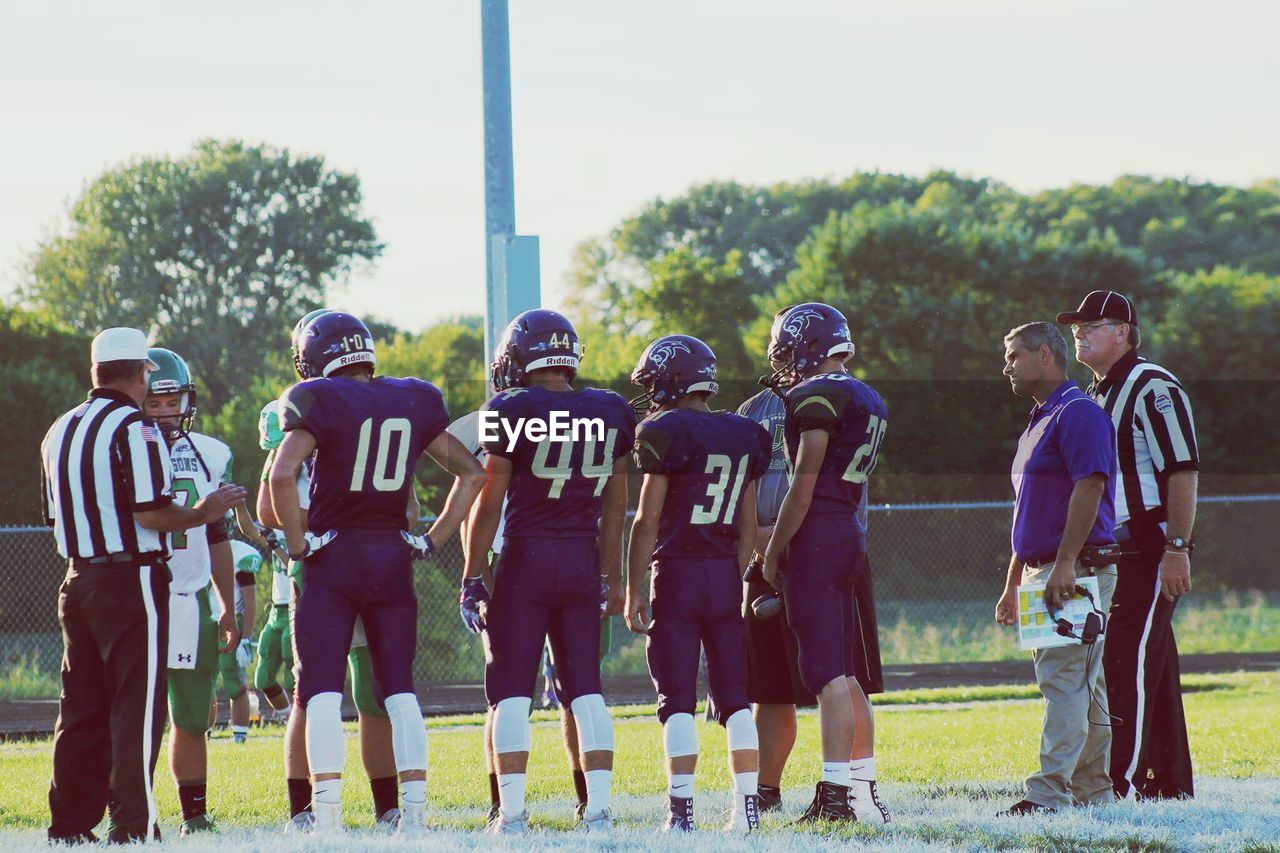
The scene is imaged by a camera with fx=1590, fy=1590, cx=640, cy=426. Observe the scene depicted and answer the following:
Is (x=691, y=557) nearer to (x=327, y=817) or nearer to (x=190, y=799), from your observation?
(x=327, y=817)

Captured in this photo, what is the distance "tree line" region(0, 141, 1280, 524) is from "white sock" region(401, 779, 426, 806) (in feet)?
57.9

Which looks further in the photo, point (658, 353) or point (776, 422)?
point (776, 422)

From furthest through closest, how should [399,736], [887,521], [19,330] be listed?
[19,330] → [887,521] → [399,736]

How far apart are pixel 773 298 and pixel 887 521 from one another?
1506 centimetres

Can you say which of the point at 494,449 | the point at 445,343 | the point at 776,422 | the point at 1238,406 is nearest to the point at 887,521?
the point at 1238,406

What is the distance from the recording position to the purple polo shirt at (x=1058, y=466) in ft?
23.4

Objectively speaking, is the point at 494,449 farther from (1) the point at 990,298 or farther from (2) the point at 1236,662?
(1) the point at 990,298

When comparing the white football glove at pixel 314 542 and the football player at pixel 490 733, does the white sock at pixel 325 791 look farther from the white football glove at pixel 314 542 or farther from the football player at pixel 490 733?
the white football glove at pixel 314 542

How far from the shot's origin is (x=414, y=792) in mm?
6668

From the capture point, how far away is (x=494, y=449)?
6.68 metres

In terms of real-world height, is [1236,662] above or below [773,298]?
below

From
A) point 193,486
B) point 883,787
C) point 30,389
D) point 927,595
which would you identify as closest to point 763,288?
point 30,389

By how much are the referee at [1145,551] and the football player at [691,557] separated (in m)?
1.88

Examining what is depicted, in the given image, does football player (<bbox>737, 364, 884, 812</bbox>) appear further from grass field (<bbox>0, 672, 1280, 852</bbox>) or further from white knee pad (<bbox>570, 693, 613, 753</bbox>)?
white knee pad (<bbox>570, 693, 613, 753</bbox>)
